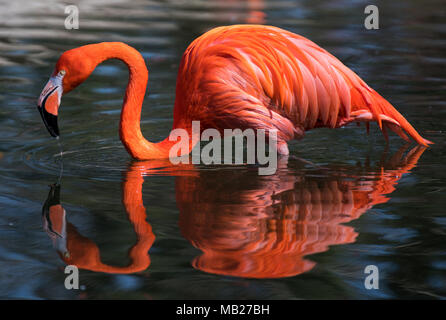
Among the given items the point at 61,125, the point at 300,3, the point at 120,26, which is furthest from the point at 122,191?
the point at 300,3

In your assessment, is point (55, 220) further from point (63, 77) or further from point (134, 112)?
point (134, 112)

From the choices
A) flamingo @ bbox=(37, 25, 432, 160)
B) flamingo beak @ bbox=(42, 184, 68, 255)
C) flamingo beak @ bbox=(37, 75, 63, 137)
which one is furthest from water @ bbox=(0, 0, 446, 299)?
flamingo beak @ bbox=(37, 75, 63, 137)

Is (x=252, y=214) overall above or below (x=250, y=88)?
below

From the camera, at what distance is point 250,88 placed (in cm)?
502

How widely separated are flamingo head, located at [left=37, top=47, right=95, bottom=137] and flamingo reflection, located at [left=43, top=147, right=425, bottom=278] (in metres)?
0.54

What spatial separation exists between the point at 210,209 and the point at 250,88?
1.14 metres

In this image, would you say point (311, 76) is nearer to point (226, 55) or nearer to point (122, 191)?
point (226, 55)

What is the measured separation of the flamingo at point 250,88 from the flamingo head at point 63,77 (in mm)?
14

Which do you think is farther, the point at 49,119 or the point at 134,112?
the point at 134,112

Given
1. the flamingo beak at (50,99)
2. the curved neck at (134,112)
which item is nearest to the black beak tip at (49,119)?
the flamingo beak at (50,99)

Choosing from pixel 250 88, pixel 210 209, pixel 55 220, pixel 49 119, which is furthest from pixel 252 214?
pixel 49 119

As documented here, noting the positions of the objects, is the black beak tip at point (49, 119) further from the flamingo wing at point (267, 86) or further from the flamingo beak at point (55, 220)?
the flamingo wing at point (267, 86)

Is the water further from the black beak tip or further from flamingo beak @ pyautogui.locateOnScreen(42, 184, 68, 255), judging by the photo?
the black beak tip

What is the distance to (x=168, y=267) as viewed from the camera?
3434 millimetres
